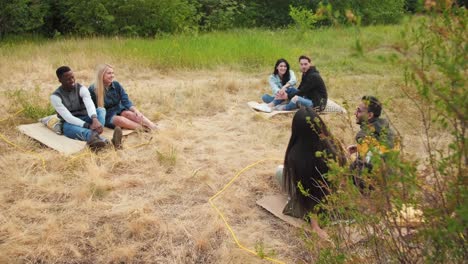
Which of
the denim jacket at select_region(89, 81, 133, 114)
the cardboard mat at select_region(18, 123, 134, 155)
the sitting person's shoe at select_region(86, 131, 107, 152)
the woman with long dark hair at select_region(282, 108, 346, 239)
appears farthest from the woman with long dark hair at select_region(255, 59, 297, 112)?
the woman with long dark hair at select_region(282, 108, 346, 239)

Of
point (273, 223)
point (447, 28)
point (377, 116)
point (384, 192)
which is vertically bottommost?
point (273, 223)

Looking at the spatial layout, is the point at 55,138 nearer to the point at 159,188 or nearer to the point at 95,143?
the point at 95,143

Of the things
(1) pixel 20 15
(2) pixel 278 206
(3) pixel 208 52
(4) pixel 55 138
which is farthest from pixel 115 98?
(1) pixel 20 15

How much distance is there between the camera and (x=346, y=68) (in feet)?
31.4

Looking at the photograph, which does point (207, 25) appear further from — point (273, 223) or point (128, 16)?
point (273, 223)

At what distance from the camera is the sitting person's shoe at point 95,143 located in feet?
17.0

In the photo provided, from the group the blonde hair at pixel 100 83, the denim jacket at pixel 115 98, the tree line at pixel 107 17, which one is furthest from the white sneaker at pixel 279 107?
the tree line at pixel 107 17

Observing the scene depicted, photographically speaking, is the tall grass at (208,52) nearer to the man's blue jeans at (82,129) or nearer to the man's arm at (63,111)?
the man's blue jeans at (82,129)

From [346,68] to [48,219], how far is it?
23.5ft

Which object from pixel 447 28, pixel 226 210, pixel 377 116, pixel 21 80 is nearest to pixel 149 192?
pixel 226 210

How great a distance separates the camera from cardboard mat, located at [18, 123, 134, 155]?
5.23m

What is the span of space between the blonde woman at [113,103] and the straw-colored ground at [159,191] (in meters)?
0.30

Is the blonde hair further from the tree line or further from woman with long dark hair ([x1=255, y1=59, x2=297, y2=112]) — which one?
the tree line

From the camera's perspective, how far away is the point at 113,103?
6.05m
